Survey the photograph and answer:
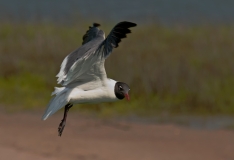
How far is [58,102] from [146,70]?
517 cm

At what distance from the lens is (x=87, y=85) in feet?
26.3

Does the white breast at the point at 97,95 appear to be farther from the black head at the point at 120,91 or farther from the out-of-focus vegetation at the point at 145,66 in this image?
the out-of-focus vegetation at the point at 145,66

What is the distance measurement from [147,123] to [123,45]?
3.40 meters

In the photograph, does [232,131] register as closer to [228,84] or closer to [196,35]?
[228,84]

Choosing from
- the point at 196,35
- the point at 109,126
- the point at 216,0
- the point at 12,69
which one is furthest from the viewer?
the point at 216,0

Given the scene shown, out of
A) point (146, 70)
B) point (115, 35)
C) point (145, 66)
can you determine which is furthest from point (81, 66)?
point (145, 66)

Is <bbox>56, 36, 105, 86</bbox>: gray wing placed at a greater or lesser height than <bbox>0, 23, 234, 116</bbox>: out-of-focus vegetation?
lesser

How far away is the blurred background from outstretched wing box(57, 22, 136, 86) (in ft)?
7.49

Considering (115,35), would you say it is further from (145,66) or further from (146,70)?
(145,66)

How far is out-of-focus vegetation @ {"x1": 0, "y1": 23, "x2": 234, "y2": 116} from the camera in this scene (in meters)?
12.2

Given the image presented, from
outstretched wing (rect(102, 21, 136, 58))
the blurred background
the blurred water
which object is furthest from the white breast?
the blurred water

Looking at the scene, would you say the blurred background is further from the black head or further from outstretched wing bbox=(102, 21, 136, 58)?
outstretched wing bbox=(102, 21, 136, 58)

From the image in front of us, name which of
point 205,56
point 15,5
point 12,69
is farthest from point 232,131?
point 15,5

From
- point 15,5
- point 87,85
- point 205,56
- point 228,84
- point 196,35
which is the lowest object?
point 87,85
